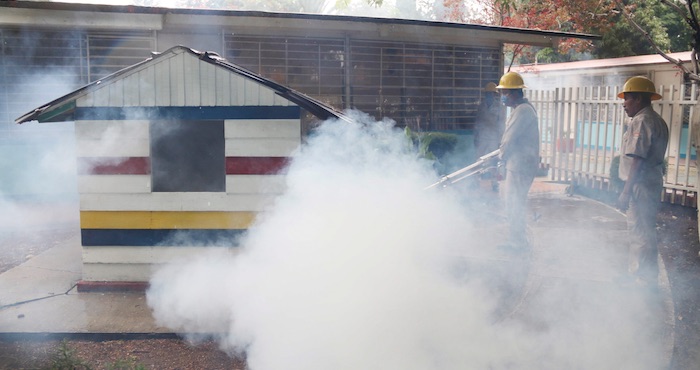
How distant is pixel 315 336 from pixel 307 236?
108 centimetres

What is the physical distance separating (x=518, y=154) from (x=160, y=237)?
376 cm

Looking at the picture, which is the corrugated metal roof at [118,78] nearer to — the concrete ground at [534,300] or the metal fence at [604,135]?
the concrete ground at [534,300]

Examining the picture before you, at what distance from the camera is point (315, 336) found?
4398mm

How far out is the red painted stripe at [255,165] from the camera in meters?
5.69

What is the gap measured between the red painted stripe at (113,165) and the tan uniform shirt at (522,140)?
3688 mm

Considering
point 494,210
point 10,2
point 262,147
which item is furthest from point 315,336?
point 10,2

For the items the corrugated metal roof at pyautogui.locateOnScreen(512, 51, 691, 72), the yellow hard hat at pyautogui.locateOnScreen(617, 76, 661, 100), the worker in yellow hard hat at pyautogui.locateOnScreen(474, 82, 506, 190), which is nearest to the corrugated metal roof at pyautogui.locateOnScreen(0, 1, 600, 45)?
the worker in yellow hard hat at pyautogui.locateOnScreen(474, 82, 506, 190)

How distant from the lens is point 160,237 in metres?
5.77

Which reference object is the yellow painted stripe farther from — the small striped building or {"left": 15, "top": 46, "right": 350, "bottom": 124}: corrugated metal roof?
{"left": 15, "top": 46, "right": 350, "bottom": 124}: corrugated metal roof

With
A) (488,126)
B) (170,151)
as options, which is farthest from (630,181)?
(488,126)

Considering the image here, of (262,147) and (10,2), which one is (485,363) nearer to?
(262,147)

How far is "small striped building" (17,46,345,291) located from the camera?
5.67 metres

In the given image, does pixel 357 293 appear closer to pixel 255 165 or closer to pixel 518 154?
pixel 255 165

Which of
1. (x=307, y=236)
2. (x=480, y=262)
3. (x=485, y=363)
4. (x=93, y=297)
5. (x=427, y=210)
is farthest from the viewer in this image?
(x=427, y=210)
